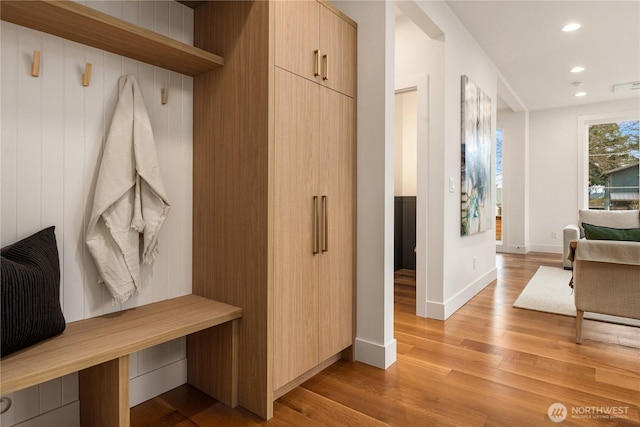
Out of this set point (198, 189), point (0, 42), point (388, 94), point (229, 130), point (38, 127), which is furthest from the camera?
point (388, 94)

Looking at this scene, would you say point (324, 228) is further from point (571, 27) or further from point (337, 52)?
point (571, 27)

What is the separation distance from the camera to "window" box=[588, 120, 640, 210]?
6258mm

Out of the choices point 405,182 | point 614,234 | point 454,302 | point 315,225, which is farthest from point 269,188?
point 405,182

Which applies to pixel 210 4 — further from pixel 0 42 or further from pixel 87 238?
pixel 87 238

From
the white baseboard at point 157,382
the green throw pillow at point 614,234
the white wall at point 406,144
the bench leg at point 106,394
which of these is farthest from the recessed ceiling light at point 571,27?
the bench leg at point 106,394

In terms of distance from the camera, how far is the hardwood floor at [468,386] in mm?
A: 1670

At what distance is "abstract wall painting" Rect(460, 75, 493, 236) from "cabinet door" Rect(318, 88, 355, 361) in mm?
1692

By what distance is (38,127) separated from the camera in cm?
143

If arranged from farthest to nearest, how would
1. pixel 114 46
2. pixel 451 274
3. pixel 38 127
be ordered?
1. pixel 451 274
2. pixel 114 46
3. pixel 38 127

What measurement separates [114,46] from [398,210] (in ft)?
13.3

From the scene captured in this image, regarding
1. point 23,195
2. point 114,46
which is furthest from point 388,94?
point 23,195

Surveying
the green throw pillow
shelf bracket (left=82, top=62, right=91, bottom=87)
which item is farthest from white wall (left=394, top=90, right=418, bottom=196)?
shelf bracket (left=82, top=62, right=91, bottom=87)

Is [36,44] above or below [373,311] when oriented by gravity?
above

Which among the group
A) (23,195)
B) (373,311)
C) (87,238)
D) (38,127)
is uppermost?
(38,127)
